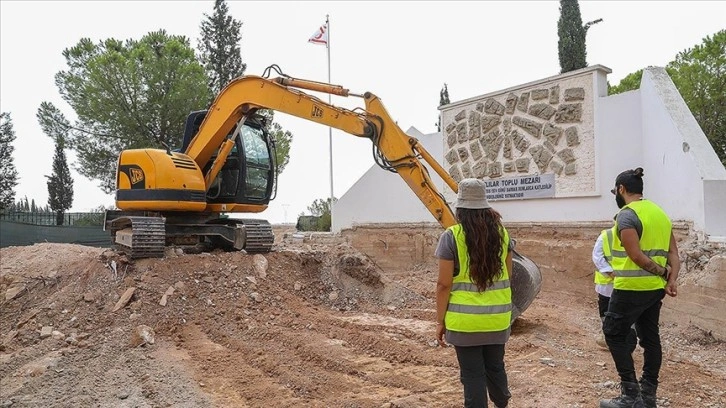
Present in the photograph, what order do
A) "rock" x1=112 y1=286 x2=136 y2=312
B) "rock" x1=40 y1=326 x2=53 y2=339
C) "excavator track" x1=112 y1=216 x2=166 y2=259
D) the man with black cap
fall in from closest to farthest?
the man with black cap → "rock" x1=40 y1=326 x2=53 y2=339 → "rock" x1=112 y1=286 x2=136 y2=312 → "excavator track" x1=112 y1=216 x2=166 y2=259

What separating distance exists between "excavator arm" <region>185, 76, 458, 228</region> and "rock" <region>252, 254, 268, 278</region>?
1.51m

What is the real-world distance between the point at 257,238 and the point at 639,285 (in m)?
6.76

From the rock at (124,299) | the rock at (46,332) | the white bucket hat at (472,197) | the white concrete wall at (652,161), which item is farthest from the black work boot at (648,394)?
the rock at (46,332)

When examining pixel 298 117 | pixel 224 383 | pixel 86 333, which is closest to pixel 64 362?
pixel 86 333

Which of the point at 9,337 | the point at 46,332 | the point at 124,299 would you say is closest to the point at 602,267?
the point at 124,299

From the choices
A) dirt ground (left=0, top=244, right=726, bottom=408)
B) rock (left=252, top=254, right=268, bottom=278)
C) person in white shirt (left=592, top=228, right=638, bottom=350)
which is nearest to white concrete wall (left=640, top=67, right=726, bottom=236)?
dirt ground (left=0, top=244, right=726, bottom=408)

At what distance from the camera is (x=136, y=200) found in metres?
8.35

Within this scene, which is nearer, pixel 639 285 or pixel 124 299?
pixel 639 285

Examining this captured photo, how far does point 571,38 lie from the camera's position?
18.1m

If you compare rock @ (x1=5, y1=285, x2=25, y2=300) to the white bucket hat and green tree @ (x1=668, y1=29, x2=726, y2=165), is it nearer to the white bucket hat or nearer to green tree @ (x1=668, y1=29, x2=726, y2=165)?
the white bucket hat

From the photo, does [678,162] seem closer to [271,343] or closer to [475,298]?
[475,298]

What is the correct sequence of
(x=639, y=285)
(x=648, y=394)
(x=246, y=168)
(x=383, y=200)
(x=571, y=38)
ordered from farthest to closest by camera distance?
(x=571, y=38)
(x=383, y=200)
(x=246, y=168)
(x=648, y=394)
(x=639, y=285)

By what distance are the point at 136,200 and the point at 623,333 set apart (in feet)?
23.8

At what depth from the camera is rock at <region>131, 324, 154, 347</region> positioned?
5.96 m
